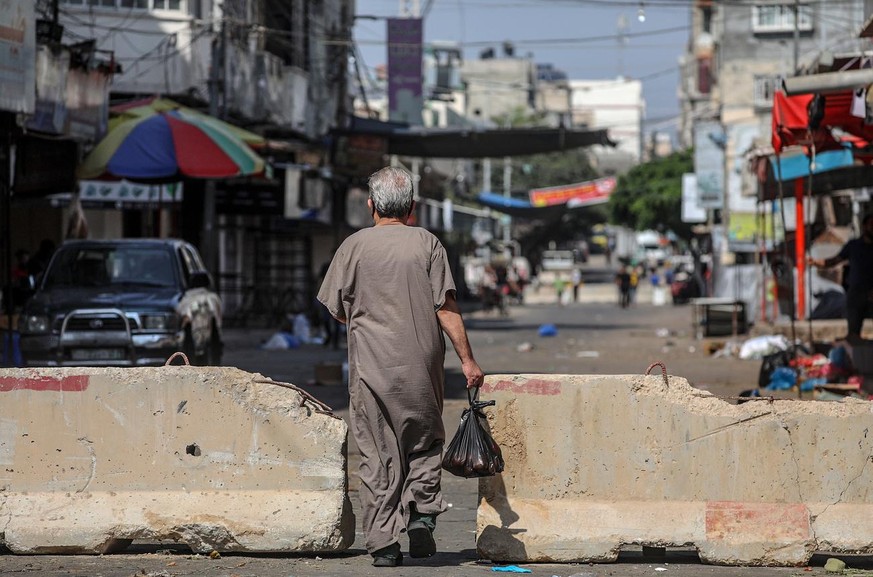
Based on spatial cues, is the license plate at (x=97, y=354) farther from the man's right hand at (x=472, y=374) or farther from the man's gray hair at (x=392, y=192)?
the man's right hand at (x=472, y=374)

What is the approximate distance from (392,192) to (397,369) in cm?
88

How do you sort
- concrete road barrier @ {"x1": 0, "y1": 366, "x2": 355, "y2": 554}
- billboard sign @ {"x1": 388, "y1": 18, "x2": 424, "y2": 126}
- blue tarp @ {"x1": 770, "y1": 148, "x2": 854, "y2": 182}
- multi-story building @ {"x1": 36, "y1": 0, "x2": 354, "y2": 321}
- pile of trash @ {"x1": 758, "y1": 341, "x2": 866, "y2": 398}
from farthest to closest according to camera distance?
billboard sign @ {"x1": 388, "y1": 18, "x2": 424, "y2": 126}, multi-story building @ {"x1": 36, "y1": 0, "x2": 354, "y2": 321}, blue tarp @ {"x1": 770, "y1": 148, "x2": 854, "y2": 182}, pile of trash @ {"x1": 758, "y1": 341, "x2": 866, "y2": 398}, concrete road barrier @ {"x1": 0, "y1": 366, "x2": 355, "y2": 554}

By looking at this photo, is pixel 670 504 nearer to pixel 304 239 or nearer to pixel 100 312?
pixel 100 312

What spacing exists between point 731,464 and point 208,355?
1090cm

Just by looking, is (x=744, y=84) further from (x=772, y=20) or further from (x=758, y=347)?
(x=758, y=347)

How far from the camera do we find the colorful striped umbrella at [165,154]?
17.7 m

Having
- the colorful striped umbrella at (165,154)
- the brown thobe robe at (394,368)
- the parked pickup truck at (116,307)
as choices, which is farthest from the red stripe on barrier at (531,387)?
the colorful striped umbrella at (165,154)

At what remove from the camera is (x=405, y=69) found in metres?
34.2

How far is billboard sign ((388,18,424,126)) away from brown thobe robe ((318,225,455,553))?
26.9 m

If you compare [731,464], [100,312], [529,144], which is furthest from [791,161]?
[529,144]

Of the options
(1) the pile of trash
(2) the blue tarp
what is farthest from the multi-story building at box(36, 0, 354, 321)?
(1) the pile of trash

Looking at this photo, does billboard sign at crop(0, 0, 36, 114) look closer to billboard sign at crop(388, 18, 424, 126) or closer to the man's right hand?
the man's right hand

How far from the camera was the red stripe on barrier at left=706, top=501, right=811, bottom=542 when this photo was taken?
658cm

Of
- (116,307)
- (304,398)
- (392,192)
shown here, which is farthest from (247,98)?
(392,192)
